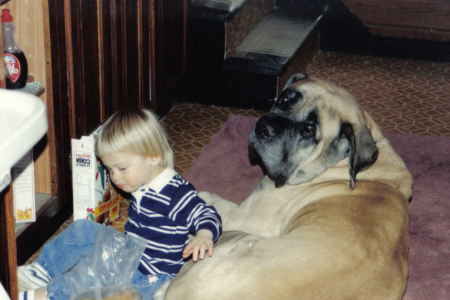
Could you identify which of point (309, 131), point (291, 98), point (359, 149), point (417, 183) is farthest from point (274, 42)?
point (359, 149)

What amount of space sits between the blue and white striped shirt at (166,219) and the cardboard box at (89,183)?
0.43 meters

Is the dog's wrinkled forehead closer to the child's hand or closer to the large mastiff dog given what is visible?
the large mastiff dog

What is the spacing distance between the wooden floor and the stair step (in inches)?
13.1

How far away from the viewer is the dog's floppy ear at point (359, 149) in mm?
2213

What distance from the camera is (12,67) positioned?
2391mm

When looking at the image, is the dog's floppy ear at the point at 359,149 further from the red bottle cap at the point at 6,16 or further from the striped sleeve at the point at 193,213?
the red bottle cap at the point at 6,16

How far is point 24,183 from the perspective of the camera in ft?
8.18

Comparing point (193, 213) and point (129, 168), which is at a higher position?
point (129, 168)

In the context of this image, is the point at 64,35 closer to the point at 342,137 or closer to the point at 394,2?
the point at 342,137

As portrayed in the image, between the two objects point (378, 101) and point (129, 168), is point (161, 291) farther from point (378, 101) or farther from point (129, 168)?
point (378, 101)

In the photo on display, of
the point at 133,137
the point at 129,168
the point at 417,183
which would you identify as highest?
the point at 133,137

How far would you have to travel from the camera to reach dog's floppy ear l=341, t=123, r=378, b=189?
2.21 m

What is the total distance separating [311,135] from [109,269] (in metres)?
0.90

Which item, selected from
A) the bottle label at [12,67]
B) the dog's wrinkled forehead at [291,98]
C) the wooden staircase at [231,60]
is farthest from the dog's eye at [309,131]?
the wooden staircase at [231,60]
